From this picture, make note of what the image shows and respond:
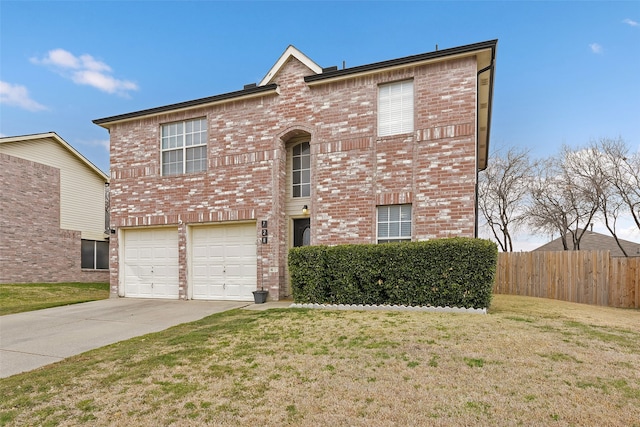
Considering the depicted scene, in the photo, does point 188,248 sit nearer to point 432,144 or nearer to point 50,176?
point 432,144

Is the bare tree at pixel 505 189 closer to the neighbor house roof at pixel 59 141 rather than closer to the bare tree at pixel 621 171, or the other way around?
the bare tree at pixel 621 171

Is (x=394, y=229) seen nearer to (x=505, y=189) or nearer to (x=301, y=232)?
(x=301, y=232)

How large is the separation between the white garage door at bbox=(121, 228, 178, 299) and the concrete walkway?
0.65 m

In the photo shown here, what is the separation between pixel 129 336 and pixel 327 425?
541cm

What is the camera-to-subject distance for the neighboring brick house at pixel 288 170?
30.9ft

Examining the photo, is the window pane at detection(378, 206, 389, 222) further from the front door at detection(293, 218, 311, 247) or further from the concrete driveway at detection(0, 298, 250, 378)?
the concrete driveway at detection(0, 298, 250, 378)

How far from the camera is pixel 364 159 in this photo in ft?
33.4

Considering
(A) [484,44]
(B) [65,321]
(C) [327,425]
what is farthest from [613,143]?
(B) [65,321]

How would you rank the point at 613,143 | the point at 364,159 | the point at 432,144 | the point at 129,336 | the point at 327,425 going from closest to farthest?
1. the point at 327,425
2. the point at 129,336
3. the point at 432,144
4. the point at 364,159
5. the point at 613,143

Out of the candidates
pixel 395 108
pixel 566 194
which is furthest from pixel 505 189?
pixel 395 108

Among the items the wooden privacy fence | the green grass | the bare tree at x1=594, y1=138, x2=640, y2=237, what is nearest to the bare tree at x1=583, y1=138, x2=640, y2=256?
the bare tree at x1=594, y1=138, x2=640, y2=237

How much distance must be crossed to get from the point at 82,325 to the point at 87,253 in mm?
14212

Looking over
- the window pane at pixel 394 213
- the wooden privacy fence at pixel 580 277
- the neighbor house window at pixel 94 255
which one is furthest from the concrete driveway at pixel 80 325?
the wooden privacy fence at pixel 580 277

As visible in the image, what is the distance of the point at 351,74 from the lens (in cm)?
1028
